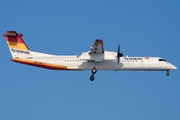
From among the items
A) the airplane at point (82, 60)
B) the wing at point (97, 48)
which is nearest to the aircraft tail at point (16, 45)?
the airplane at point (82, 60)

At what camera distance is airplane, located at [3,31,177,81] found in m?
43.6

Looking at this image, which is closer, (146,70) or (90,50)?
(90,50)

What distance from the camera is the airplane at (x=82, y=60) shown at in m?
43.6

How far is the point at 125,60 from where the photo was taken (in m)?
45.1

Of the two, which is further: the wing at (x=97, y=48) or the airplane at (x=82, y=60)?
the airplane at (x=82, y=60)

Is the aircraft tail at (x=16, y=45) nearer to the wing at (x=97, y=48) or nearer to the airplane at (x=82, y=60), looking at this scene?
the airplane at (x=82, y=60)

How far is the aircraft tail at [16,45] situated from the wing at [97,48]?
756cm

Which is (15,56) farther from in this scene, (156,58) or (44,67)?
(156,58)

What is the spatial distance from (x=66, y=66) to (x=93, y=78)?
3.41 m

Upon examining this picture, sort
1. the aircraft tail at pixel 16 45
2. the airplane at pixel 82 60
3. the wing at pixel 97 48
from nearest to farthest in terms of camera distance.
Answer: the wing at pixel 97 48, the airplane at pixel 82 60, the aircraft tail at pixel 16 45

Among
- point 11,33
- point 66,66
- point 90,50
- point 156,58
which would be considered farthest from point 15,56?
point 156,58

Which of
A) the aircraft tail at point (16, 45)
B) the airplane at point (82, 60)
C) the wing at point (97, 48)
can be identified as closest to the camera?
the wing at point (97, 48)

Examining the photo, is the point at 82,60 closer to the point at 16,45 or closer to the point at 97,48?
the point at 97,48

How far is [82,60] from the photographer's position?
44250mm
